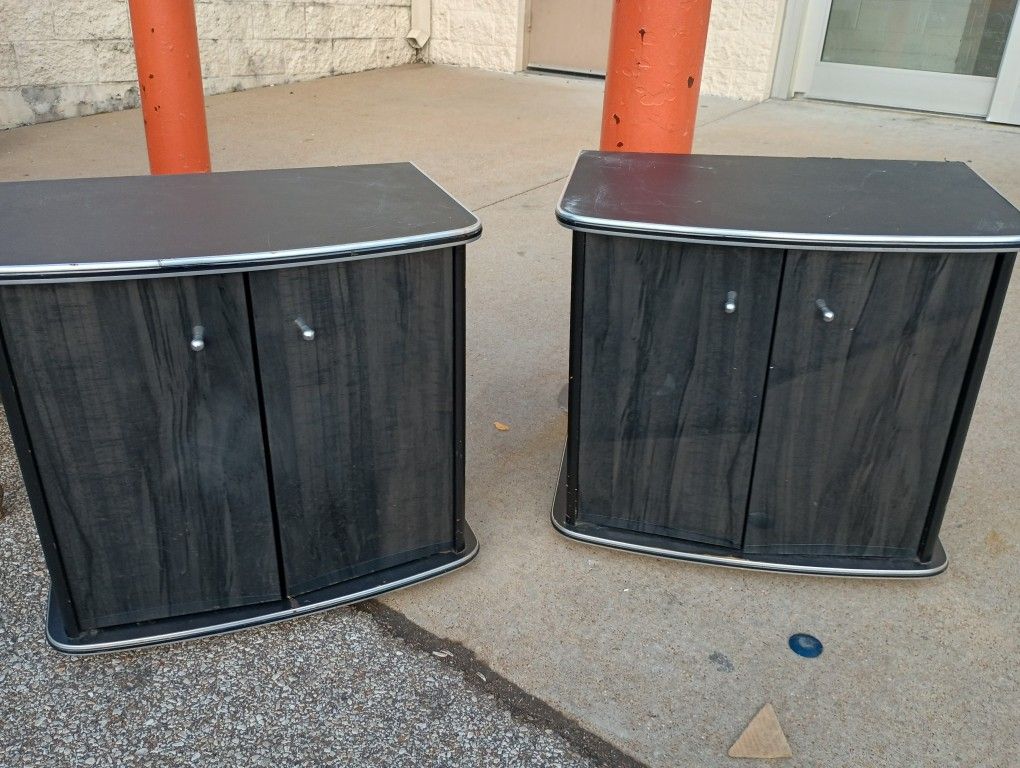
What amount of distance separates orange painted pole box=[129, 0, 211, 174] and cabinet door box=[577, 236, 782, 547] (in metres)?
1.61

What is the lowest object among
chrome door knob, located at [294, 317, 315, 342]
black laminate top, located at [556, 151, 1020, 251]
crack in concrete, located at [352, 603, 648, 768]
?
crack in concrete, located at [352, 603, 648, 768]

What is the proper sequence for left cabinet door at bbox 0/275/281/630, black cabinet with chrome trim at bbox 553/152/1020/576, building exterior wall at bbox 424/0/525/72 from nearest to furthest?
left cabinet door at bbox 0/275/281/630 → black cabinet with chrome trim at bbox 553/152/1020/576 → building exterior wall at bbox 424/0/525/72

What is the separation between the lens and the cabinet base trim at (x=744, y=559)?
2.22 meters

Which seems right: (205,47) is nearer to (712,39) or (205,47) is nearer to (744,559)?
(712,39)

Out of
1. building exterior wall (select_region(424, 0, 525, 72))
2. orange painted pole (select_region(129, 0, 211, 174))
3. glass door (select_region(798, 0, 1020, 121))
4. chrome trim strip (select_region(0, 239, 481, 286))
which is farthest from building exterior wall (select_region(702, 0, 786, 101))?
chrome trim strip (select_region(0, 239, 481, 286))

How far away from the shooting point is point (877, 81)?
697 centimetres

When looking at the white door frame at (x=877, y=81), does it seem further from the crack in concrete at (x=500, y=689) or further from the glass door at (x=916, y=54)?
the crack in concrete at (x=500, y=689)

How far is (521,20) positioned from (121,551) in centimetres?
744

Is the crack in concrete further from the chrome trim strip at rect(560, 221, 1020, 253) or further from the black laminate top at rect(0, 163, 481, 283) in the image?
the chrome trim strip at rect(560, 221, 1020, 253)

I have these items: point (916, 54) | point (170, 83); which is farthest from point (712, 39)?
point (170, 83)

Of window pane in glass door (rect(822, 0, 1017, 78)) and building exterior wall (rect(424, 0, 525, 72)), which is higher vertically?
window pane in glass door (rect(822, 0, 1017, 78))

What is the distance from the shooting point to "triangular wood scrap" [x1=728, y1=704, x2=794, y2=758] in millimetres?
1775

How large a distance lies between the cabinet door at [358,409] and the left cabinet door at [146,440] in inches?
2.3

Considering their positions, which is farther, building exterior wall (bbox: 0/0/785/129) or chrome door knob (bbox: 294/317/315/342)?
building exterior wall (bbox: 0/0/785/129)
